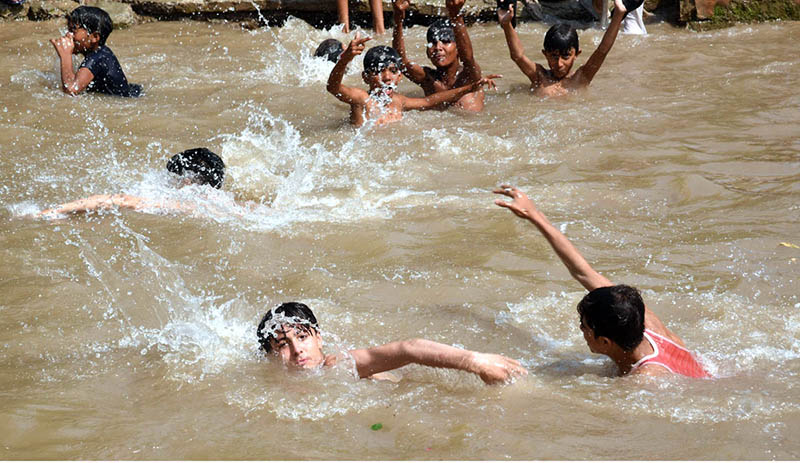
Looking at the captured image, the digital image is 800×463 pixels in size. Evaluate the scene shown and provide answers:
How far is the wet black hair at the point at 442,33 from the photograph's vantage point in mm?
7230

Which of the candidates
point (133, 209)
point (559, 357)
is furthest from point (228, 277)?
point (559, 357)

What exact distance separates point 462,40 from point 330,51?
2082 mm

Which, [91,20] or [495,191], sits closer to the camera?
[495,191]

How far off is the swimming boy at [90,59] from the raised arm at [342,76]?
2318mm

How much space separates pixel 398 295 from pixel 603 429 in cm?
153

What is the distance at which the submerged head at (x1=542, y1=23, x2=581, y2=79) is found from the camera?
7312mm

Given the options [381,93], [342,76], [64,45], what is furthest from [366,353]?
[64,45]

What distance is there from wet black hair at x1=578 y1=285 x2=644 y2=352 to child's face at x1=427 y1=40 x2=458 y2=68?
163 inches

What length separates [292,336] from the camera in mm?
3812

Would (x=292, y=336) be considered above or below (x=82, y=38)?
below

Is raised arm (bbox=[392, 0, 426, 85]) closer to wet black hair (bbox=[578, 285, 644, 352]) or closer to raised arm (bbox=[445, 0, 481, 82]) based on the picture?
raised arm (bbox=[445, 0, 481, 82])

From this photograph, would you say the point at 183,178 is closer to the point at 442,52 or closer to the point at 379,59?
the point at 379,59

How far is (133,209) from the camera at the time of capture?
5496 millimetres

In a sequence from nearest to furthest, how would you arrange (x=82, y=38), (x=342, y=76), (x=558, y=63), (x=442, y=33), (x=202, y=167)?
(x=202, y=167) → (x=342, y=76) → (x=442, y=33) → (x=558, y=63) → (x=82, y=38)
